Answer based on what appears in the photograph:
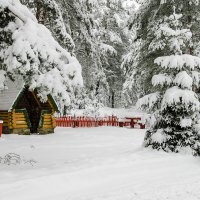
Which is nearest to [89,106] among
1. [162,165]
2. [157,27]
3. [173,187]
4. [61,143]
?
[61,143]

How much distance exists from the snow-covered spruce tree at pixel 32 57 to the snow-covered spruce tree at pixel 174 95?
544cm

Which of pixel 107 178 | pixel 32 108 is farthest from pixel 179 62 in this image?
pixel 32 108

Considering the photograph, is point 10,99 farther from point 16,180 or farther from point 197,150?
point 16,180

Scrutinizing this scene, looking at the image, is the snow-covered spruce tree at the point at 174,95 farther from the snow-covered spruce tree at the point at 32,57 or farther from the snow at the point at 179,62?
the snow-covered spruce tree at the point at 32,57

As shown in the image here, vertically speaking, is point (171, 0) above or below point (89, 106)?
above

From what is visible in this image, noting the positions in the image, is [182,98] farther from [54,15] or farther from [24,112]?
[24,112]

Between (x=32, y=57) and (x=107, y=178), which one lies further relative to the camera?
A: (x=107, y=178)

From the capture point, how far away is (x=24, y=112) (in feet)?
76.3

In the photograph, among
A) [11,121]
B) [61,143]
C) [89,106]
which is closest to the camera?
[61,143]

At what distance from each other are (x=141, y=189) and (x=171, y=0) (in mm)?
8692

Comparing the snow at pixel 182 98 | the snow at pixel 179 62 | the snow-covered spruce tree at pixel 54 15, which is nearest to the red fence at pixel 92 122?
the snow at pixel 179 62

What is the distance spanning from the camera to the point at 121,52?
49719 mm

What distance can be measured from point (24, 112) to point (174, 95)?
12.0 metres

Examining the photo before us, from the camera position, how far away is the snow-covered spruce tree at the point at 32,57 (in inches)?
327
